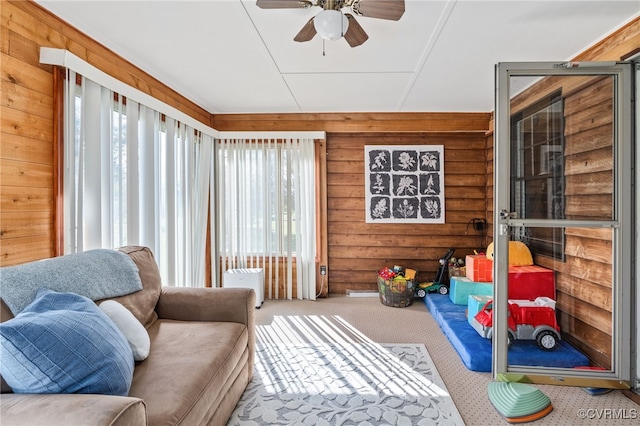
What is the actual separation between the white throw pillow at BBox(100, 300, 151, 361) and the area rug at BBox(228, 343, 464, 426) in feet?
2.34

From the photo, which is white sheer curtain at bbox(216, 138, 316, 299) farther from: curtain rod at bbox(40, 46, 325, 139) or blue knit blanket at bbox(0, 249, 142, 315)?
blue knit blanket at bbox(0, 249, 142, 315)

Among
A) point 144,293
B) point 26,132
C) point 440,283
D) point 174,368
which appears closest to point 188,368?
point 174,368

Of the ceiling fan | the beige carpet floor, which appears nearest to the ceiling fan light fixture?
the ceiling fan

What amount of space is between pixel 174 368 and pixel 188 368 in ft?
0.23

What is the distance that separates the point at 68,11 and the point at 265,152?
2.47 m

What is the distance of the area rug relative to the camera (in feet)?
6.48

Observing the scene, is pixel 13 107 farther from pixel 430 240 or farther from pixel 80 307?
pixel 430 240

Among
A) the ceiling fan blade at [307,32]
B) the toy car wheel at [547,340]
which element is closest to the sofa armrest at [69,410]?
the ceiling fan blade at [307,32]

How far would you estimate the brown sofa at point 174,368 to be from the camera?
1.01 m

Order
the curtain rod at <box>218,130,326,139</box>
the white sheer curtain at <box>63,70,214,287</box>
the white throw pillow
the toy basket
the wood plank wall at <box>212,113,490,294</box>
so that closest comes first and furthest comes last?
the white throw pillow → the white sheer curtain at <box>63,70,214,287</box> → the toy basket → the curtain rod at <box>218,130,326,139</box> → the wood plank wall at <box>212,113,490,294</box>

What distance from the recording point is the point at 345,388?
89.6 inches

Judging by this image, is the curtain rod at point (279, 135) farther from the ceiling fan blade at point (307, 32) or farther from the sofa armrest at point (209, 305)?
the sofa armrest at point (209, 305)

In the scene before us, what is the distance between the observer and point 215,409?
171cm

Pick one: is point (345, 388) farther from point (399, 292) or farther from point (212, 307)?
point (399, 292)
